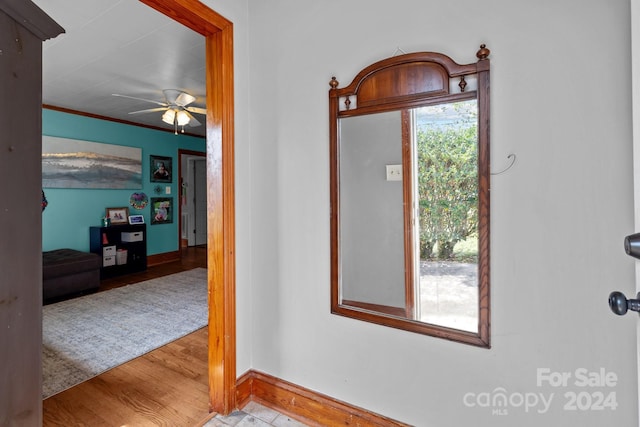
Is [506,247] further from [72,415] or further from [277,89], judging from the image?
[72,415]

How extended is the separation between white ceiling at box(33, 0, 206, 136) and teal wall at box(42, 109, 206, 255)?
1.24 ft

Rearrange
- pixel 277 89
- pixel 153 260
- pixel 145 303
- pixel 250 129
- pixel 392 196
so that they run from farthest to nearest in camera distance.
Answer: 1. pixel 153 260
2. pixel 145 303
3. pixel 250 129
4. pixel 277 89
5. pixel 392 196

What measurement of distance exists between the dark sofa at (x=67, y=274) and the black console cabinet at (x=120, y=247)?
49cm

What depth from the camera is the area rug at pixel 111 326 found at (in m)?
2.14

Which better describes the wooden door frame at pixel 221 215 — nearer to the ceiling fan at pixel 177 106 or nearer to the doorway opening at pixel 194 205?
the ceiling fan at pixel 177 106

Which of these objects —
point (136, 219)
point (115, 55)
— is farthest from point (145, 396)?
point (136, 219)

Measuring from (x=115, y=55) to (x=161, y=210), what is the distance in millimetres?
3302

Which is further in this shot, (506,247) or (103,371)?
(103,371)

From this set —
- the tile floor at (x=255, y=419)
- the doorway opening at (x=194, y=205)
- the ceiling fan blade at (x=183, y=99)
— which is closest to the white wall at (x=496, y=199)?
the tile floor at (x=255, y=419)

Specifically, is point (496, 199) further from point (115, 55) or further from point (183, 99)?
point (183, 99)

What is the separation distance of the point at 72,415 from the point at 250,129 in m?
1.84

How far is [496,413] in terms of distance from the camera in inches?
47.0

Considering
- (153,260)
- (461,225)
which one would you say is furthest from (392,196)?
(153,260)

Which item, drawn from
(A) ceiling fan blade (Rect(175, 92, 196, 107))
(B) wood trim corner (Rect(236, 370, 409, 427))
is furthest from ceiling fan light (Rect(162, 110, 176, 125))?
(B) wood trim corner (Rect(236, 370, 409, 427))
